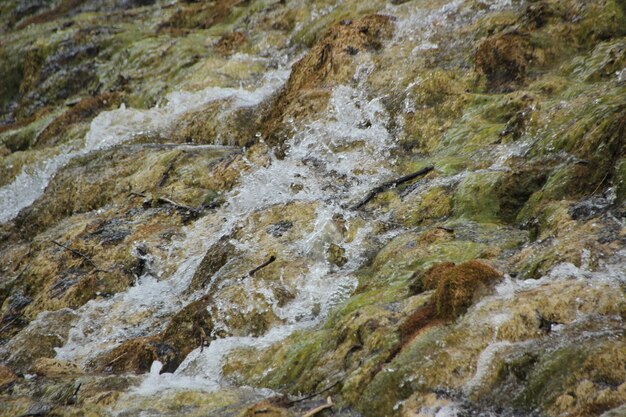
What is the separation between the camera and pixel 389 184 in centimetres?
1345

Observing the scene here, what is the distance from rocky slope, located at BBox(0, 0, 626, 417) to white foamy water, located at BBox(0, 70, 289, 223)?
9 centimetres

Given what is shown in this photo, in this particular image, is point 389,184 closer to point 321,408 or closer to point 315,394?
point 315,394

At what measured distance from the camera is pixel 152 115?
22.0m

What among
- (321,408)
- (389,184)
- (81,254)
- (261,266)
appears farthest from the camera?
(81,254)

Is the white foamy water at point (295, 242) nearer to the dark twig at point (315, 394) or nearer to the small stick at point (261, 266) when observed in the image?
the small stick at point (261, 266)

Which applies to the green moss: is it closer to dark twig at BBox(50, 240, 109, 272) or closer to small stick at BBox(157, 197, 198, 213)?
small stick at BBox(157, 197, 198, 213)

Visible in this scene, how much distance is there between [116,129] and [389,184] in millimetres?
11958

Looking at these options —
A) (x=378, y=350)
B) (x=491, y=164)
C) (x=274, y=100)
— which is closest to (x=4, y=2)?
(x=274, y=100)

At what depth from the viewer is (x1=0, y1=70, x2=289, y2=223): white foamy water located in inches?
829

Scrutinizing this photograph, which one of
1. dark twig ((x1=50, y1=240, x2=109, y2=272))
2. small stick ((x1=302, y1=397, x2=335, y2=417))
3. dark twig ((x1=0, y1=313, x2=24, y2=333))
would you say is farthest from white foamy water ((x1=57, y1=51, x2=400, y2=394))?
small stick ((x1=302, y1=397, x2=335, y2=417))

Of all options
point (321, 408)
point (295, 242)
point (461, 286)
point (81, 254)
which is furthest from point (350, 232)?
point (81, 254)

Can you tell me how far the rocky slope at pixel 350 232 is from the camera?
23.5 ft

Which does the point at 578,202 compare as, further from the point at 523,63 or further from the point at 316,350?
the point at 523,63

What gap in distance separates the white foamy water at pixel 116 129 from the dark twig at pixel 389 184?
26.8 feet
